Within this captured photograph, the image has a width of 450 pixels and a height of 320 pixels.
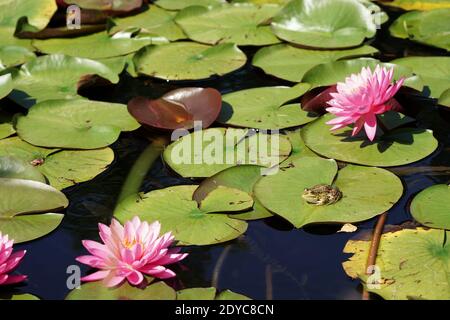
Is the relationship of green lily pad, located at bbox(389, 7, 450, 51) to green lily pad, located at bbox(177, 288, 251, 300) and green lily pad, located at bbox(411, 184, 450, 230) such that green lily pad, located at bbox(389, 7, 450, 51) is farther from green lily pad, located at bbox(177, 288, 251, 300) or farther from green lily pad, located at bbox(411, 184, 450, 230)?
green lily pad, located at bbox(177, 288, 251, 300)

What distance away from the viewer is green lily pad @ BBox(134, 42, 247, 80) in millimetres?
2961

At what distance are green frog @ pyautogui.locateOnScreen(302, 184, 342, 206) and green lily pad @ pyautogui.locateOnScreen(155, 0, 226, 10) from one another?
68.3 inches

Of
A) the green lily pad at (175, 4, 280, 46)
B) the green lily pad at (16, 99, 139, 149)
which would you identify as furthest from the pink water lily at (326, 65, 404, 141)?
the green lily pad at (175, 4, 280, 46)

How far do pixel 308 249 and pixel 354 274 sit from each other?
0.54 feet

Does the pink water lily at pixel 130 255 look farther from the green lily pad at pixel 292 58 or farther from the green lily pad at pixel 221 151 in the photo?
the green lily pad at pixel 292 58

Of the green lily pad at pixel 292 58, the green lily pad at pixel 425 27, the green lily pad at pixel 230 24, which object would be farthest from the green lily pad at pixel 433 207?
the green lily pad at pixel 230 24

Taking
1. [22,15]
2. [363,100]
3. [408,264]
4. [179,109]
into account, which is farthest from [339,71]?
[22,15]

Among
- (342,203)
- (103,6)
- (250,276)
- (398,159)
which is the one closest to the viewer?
(250,276)

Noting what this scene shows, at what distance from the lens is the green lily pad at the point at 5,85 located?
8.55ft

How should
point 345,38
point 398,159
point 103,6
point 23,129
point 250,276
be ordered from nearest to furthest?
point 250,276 < point 398,159 < point 23,129 < point 345,38 < point 103,6

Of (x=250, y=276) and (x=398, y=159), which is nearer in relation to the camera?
(x=250, y=276)
